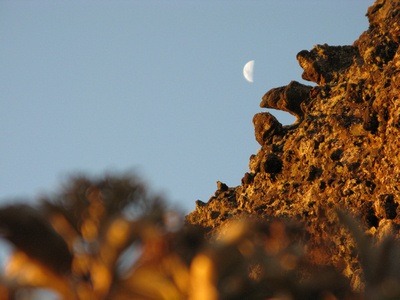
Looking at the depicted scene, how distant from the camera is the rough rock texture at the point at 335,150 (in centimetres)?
2205

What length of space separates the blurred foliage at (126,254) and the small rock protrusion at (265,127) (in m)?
24.1

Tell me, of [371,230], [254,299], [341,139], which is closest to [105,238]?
[254,299]

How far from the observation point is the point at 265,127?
32.6m

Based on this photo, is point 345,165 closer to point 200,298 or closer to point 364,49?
point 364,49

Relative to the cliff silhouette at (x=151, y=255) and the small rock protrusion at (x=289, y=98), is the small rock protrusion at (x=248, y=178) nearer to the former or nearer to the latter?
the small rock protrusion at (x=289, y=98)

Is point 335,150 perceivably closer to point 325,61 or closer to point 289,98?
point 289,98

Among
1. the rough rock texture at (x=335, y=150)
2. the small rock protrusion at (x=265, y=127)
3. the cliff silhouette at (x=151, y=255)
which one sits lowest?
the cliff silhouette at (x=151, y=255)

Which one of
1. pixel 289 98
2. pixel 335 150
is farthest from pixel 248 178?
pixel 335 150

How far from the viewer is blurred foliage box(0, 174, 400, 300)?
22.5 ft

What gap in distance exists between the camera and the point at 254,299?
7633mm

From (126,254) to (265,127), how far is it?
2600cm

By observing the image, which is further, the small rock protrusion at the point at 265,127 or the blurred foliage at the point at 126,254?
the small rock protrusion at the point at 265,127

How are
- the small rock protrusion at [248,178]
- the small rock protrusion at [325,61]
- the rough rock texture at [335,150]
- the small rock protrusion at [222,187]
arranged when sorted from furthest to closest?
the small rock protrusion at [222,187]
the small rock protrusion at [325,61]
the small rock protrusion at [248,178]
the rough rock texture at [335,150]

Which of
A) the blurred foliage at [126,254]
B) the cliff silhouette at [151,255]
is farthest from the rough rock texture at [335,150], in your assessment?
the blurred foliage at [126,254]
